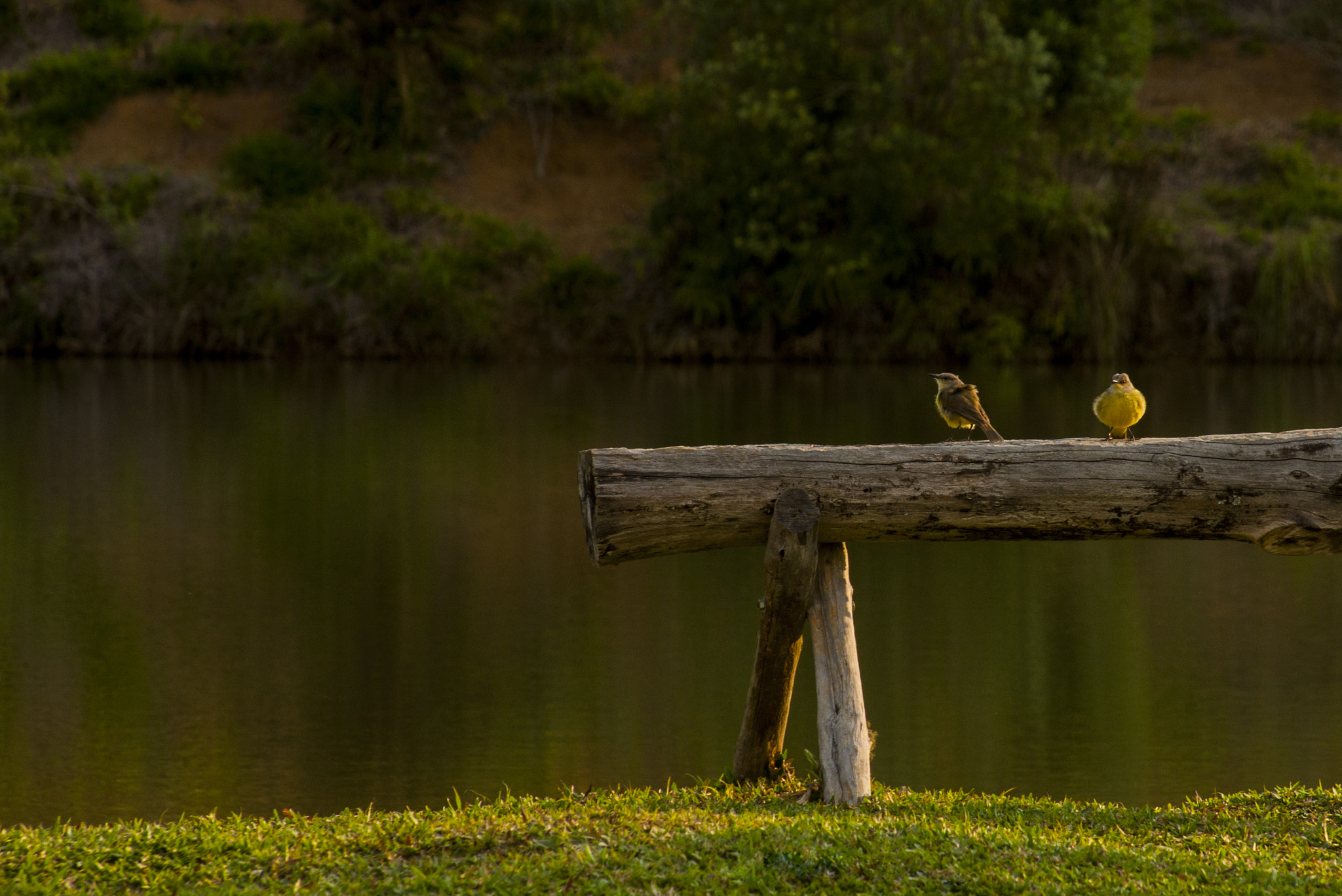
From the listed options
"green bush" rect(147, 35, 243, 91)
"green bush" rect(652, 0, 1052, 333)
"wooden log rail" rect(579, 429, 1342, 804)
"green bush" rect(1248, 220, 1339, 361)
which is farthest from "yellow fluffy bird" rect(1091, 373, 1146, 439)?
"green bush" rect(147, 35, 243, 91)

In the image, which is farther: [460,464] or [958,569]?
[460,464]

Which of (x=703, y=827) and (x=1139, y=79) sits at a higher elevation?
(x=1139, y=79)

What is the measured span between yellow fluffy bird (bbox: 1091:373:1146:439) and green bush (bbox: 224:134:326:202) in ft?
111

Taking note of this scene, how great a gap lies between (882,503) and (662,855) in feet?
6.13

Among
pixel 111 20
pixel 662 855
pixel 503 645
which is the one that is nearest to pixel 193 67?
pixel 111 20

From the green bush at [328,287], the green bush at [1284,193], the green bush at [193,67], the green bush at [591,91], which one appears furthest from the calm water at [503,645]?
the green bush at [193,67]

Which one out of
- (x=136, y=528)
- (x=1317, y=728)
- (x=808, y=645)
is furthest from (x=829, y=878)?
(x=136, y=528)

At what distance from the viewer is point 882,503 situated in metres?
6.40

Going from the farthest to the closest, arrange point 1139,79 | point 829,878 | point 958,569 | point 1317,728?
point 1139,79, point 958,569, point 1317,728, point 829,878

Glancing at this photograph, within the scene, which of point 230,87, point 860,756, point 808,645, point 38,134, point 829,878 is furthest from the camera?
point 230,87

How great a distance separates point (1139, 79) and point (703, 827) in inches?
1203

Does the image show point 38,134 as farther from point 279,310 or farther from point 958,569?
point 958,569

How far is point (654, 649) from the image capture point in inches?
414

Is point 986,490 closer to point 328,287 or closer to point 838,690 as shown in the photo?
point 838,690
